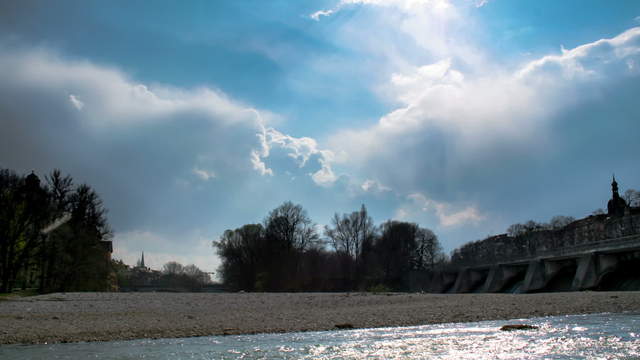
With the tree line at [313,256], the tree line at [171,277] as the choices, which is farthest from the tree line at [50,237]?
the tree line at [171,277]

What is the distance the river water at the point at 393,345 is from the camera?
36.9 ft

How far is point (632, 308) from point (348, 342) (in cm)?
1416

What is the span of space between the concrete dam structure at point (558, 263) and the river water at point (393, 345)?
94.6 ft

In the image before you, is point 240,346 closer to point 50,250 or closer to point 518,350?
point 518,350

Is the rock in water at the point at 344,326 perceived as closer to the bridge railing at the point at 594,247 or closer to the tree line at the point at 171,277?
the bridge railing at the point at 594,247

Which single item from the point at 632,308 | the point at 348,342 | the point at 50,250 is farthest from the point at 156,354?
the point at 50,250

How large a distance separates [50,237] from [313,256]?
1582 inches

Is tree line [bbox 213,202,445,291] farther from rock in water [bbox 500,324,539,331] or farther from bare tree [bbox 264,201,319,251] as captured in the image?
rock in water [bbox 500,324,539,331]

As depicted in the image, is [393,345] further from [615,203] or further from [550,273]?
[615,203]

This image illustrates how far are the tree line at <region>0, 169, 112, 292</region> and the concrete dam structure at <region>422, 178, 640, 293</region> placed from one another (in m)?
42.9

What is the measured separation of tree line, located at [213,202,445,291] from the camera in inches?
3243

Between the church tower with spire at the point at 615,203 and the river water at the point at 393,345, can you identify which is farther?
the church tower with spire at the point at 615,203

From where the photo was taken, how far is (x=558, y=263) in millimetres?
54094

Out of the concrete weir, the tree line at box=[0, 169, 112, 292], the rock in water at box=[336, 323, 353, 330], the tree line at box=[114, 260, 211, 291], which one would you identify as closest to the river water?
the rock in water at box=[336, 323, 353, 330]
